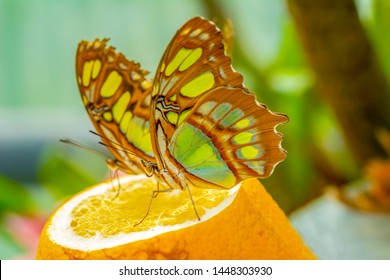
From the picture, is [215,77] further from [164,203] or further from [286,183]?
[286,183]

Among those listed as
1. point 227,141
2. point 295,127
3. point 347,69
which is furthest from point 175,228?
point 295,127

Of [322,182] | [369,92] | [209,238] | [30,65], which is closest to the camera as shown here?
[209,238]

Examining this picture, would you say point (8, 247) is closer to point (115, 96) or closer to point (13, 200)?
point (13, 200)

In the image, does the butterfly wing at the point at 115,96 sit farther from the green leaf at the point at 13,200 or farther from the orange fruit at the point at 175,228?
the green leaf at the point at 13,200

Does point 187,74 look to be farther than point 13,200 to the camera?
No
